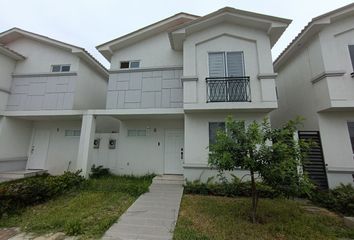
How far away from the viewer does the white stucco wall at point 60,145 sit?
9.29 metres

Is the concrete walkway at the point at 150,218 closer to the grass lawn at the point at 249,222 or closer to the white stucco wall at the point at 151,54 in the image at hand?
the grass lawn at the point at 249,222

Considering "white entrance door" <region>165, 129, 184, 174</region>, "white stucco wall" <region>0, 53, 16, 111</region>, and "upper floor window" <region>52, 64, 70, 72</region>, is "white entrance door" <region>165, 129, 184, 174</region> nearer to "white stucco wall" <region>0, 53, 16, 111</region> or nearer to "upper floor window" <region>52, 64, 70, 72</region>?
"upper floor window" <region>52, 64, 70, 72</region>

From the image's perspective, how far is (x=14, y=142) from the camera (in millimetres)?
8906

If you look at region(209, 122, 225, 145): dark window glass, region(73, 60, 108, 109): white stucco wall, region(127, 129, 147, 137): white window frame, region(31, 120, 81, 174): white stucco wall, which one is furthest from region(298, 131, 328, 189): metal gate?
region(31, 120, 81, 174): white stucco wall

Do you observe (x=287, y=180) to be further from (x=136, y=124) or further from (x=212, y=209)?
(x=136, y=124)

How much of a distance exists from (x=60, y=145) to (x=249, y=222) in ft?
32.9

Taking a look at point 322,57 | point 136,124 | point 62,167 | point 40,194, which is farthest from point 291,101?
point 62,167

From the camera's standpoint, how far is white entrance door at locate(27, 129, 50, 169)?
9.37 m

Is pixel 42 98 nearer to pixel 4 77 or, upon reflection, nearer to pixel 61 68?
pixel 61 68

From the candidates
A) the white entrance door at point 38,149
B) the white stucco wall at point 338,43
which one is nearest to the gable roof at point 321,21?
the white stucco wall at point 338,43

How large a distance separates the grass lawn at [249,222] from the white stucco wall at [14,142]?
9.33 m

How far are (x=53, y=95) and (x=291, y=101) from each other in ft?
39.7

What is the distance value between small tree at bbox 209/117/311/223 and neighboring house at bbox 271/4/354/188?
3631mm

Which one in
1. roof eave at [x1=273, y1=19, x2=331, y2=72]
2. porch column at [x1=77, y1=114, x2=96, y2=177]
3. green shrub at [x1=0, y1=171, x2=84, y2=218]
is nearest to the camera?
green shrub at [x1=0, y1=171, x2=84, y2=218]
